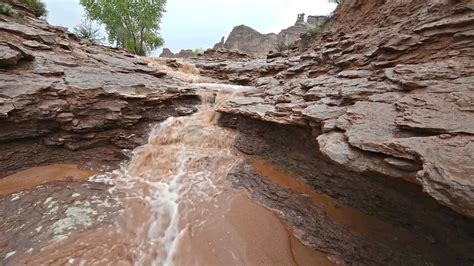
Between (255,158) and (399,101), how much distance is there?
11.1ft

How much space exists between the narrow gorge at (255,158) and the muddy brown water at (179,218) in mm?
28

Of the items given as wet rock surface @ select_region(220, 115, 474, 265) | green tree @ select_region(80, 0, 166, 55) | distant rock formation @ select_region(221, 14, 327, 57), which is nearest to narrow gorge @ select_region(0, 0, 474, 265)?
wet rock surface @ select_region(220, 115, 474, 265)

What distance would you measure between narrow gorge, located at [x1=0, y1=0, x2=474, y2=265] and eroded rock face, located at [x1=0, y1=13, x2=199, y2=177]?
0.04 meters

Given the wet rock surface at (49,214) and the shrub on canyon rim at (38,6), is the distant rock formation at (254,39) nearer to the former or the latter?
the shrub on canyon rim at (38,6)

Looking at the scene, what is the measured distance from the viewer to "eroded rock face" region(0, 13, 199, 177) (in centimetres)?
535

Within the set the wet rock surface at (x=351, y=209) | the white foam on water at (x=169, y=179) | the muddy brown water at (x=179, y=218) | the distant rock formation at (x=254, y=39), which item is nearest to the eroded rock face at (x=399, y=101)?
the wet rock surface at (x=351, y=209)

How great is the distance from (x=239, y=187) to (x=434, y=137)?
349cm

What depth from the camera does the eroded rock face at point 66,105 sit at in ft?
17.5

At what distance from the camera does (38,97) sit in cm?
546

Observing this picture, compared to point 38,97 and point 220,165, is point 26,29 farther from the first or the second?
point 220,165

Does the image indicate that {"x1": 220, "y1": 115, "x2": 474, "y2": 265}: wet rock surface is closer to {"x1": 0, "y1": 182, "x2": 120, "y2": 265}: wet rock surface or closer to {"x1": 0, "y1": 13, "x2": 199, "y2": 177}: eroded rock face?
{"x1": 0, "y1": 182, "x2": 120, "y2": 265}: wet rock surface

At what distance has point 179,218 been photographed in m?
4.23

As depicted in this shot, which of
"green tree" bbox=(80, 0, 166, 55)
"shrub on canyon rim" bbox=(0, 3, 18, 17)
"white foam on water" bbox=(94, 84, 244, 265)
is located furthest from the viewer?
"green tree" bbox=(80, 0, 166, 55)

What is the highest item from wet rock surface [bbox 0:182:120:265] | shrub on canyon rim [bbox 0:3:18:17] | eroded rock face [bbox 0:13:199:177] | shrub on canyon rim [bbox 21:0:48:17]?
shrub on canyon rim [bbox 21:0:48:17]
